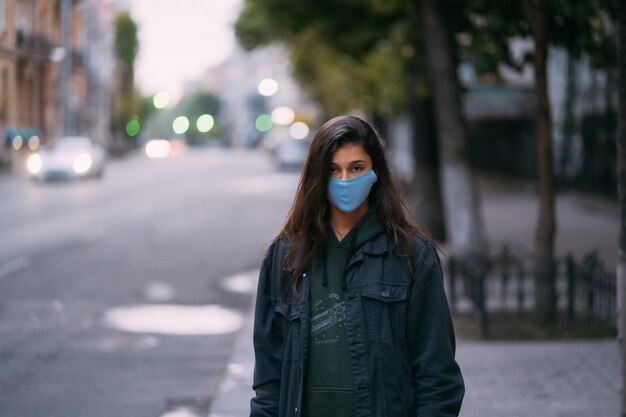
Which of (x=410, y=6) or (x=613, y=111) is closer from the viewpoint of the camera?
(x=410, y=6)

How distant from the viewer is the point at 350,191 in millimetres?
3049

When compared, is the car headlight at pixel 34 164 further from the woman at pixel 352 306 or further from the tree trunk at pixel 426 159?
the woman at pixel 352 306

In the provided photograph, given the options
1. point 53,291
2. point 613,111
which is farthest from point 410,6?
point 613,111

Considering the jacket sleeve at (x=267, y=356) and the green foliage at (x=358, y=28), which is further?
the green foliage at (x=358, y=28)

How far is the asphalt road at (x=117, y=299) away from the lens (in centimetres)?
733

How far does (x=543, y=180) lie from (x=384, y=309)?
685 centimetres

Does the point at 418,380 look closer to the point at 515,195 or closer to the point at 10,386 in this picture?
the point at 10,386

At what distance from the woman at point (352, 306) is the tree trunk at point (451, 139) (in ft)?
32.7

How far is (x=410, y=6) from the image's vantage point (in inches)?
575

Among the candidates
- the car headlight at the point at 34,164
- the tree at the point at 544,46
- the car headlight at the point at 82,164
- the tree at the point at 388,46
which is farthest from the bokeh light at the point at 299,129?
the tree at the point at 544,46

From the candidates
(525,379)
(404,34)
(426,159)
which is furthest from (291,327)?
(426,159)

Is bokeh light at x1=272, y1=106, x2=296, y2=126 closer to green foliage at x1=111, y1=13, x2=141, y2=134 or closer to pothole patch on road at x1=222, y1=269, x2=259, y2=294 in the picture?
green foliage at x1=111, y1=13, x2=141, y2=134

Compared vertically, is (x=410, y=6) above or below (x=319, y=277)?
above

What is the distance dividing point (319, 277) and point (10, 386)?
5019mm
